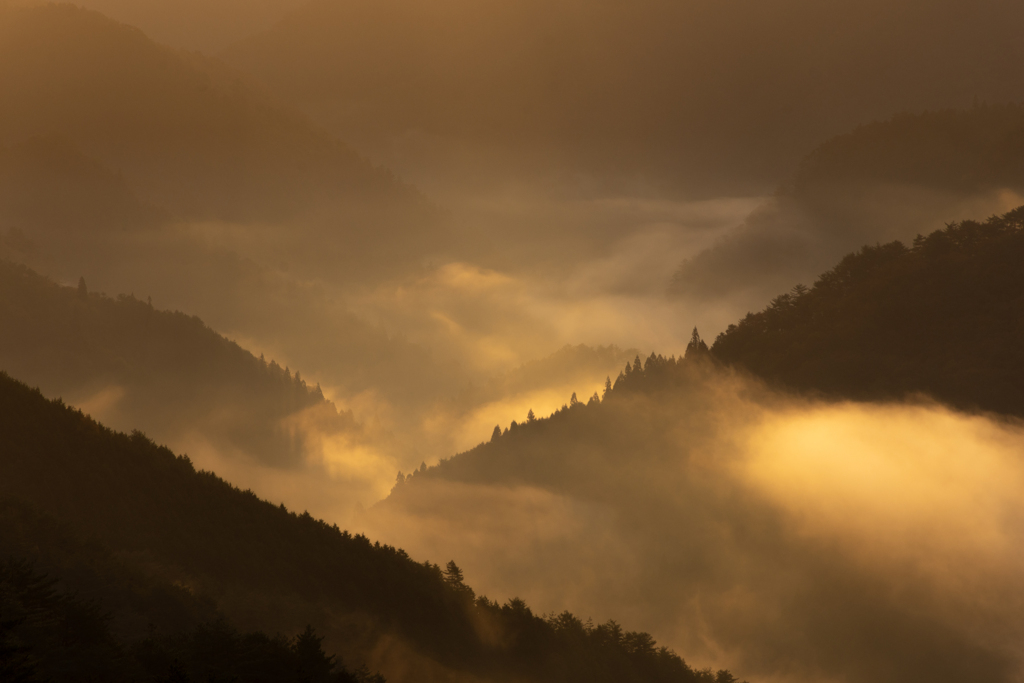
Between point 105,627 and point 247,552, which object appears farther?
point 247,552

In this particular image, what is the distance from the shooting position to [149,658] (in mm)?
48562

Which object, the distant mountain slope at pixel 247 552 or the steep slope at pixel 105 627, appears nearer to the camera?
the steep slope at pixel 105 627

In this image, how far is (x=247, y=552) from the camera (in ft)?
270

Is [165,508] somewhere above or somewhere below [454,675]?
above

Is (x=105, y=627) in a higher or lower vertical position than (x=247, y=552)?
lower

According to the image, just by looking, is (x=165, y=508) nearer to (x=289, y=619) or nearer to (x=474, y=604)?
(x=289, y=619)

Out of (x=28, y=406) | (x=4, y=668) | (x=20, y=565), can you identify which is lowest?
(x=4, y=668)

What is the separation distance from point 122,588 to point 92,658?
16781 millimetres

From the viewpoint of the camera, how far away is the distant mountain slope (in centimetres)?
7456

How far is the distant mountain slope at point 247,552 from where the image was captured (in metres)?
74.6

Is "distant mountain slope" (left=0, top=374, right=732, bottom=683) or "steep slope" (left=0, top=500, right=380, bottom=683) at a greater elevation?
"distant mountain slope" (left=0, top=374, right=732, bottom=683)

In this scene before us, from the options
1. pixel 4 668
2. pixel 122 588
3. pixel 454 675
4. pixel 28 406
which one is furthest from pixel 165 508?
pixel 4 668

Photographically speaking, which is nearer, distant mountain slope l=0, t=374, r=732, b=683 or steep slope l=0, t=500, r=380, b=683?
steep slope l=0, t=500, r=380, b=683

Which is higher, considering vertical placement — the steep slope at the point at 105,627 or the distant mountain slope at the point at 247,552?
the distant mountain slope at the point at 247,552
